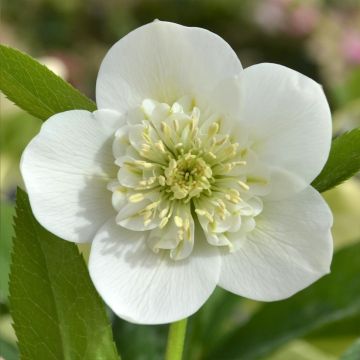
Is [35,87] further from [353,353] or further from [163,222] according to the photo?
[353,353]

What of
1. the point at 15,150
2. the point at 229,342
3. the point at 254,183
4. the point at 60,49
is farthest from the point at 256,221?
the point at 60,49

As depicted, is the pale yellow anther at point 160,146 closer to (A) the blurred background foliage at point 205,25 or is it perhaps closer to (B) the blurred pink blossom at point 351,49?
(A) the blurred background foliage at point 205,25

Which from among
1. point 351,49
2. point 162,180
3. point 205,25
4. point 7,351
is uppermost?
point 205,25

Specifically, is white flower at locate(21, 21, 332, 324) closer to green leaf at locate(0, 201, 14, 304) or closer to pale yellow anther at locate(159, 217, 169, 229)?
pale yellow anther at locate(159, 217, 169, 229)

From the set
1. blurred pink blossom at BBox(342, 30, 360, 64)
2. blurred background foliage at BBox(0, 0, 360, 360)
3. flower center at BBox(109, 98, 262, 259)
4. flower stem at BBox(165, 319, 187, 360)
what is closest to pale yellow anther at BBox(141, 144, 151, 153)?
flower center at BBox(109, 98, 262, 259)

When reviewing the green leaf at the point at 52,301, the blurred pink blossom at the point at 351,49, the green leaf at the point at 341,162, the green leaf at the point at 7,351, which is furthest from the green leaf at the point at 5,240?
the blurred pink blossom at the point at 351,49

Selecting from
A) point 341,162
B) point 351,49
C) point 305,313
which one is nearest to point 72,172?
point 341,162
